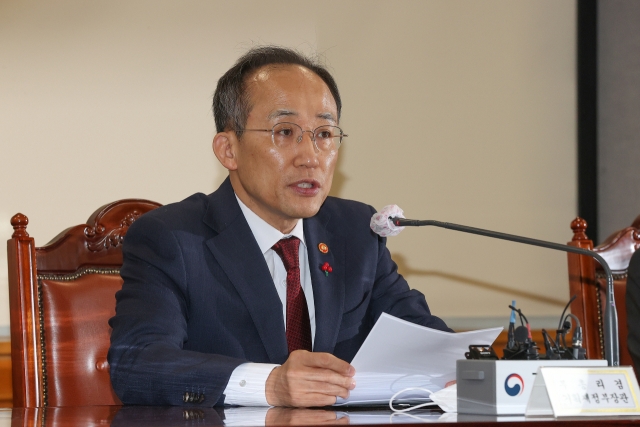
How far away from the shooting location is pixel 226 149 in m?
2.18

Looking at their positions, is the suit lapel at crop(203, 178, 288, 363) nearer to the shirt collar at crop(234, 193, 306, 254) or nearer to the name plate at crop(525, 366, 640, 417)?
the shirt collar at crop(234, 193, 306, 254)

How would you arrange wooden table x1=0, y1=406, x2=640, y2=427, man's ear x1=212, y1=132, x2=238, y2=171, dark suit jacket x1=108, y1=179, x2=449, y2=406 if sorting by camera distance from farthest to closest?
1. man's ear x1=212, y1=132, x2=238, y2=171
2. dark suit jacket x1=108, y1=179, x2=449, y2=406
3. wooden table x1=0, y1=406, x2=640, y2=427

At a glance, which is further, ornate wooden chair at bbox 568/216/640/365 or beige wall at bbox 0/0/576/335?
beige wall at bbox 0/0/576/335

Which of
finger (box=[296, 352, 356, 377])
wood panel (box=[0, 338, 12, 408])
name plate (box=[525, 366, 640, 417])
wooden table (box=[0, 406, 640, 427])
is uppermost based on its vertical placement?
wood panel (box=[0, 338, 12, 408])

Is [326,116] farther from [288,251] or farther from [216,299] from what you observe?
[216,299]

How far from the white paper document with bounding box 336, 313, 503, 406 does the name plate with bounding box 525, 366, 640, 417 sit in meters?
0.28

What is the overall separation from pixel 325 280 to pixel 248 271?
0.23 metres

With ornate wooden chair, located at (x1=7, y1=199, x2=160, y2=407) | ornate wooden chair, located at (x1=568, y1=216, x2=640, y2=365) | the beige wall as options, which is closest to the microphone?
ornate wooden chair, located at (x1=568, y1=216, x2=640, y2=365)

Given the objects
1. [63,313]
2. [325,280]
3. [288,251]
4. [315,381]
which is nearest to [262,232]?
[288,251]

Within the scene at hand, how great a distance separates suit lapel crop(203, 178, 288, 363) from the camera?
188cm

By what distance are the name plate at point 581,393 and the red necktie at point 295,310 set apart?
0.87 m

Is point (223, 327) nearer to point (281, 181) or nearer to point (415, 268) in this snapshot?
point (281, 181)

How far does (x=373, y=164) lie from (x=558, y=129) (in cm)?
92

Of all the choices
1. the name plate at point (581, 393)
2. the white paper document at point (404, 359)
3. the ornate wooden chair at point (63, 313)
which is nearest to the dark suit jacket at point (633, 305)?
the white paper document at point (404, 359)
